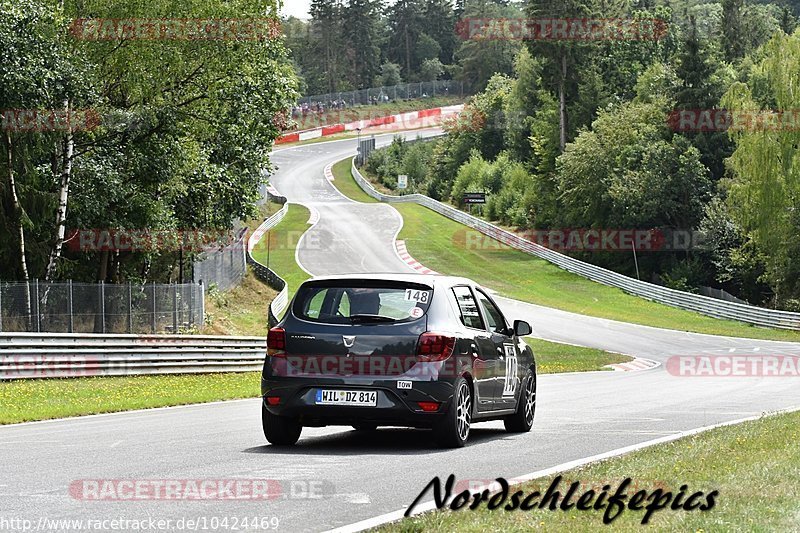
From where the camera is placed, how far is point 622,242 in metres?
76.8

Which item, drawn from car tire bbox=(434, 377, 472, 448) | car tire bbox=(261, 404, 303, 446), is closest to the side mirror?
car tire bbox=(434, 377, 472, 448)

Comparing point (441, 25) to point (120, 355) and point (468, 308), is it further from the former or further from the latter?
point (468, 308)

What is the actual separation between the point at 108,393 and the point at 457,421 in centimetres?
1278

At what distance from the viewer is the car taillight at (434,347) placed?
12.1 meters

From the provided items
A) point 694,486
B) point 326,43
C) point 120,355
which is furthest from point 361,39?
point 694,486

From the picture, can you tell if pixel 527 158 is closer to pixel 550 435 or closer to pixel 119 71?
pixel 119 71

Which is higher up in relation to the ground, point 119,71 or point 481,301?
point 119,71

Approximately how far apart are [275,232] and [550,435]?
6568 cm

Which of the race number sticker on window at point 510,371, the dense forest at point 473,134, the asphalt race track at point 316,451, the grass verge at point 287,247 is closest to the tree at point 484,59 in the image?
the dense forest at point 473,134

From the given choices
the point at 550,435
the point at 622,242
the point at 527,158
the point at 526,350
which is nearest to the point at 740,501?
the point at 550,435

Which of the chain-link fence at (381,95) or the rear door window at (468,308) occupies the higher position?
the chain-link fence at (381,95)

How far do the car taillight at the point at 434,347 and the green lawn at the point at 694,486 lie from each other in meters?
1.87

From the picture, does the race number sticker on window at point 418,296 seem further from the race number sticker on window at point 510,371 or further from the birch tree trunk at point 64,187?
the birch tree trunk at point 64,187

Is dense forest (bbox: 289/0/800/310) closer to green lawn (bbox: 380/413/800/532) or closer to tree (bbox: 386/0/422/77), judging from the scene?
green lawn (bbox: 380/413/800/532)
